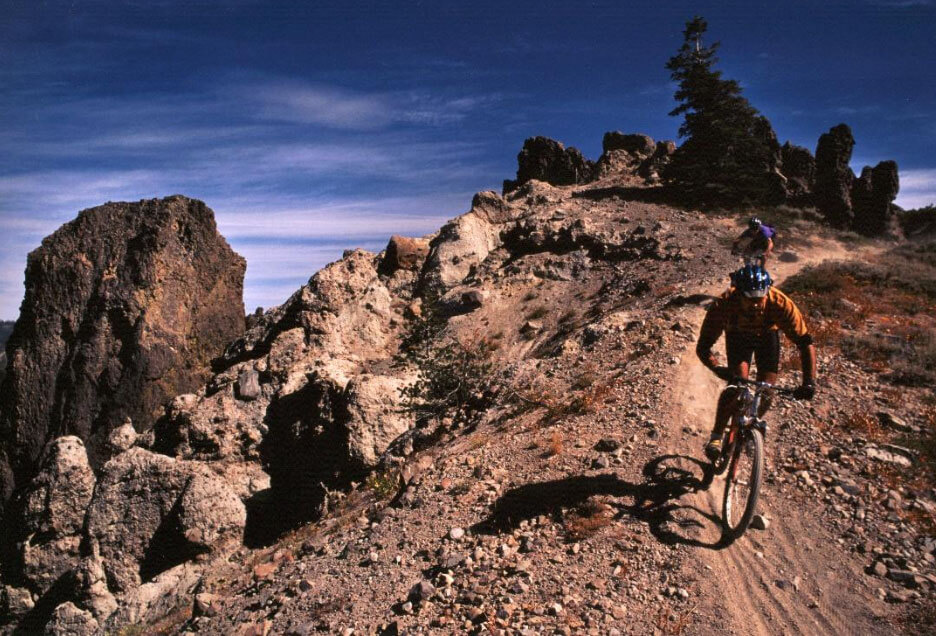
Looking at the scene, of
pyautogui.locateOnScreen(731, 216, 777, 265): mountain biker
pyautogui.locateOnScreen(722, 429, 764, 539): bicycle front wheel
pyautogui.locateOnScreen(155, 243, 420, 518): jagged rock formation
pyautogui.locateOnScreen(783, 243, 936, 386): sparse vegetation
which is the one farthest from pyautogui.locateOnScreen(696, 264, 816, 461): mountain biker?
pyautogui.locateOnScreen(155, 243, 420, 518): jagged rock formation

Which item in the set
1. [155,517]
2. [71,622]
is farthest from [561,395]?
[71,622]

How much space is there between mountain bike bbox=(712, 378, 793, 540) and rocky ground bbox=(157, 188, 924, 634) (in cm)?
30

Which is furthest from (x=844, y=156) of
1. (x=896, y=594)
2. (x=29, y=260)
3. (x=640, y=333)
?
(x=29, y=260)

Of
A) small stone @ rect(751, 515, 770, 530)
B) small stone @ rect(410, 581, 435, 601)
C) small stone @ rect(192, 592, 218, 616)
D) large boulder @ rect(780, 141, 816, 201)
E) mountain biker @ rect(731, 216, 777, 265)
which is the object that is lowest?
small stone @ rect(192, 592, 218, 616)

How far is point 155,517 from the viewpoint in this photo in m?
14.2

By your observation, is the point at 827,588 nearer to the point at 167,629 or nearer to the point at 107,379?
the point at 167,629

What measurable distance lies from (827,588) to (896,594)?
0.60m

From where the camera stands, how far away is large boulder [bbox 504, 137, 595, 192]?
5249 centimetres

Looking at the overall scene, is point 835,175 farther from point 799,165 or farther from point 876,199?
point 876,199

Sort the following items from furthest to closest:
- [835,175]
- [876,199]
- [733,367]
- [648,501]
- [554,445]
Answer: [876,199]
[835,175]
[554,445]
[648,501]
[733,367]

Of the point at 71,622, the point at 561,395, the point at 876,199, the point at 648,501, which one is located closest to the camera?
the point at 648,501

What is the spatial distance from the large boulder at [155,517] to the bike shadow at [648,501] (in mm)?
9997

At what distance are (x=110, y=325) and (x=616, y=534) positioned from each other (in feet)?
84.3

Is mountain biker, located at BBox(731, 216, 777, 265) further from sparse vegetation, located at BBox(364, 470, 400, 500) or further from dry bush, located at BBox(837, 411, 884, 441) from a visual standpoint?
sparse vegetation, located at BBox(364, 470, 400, 500)
